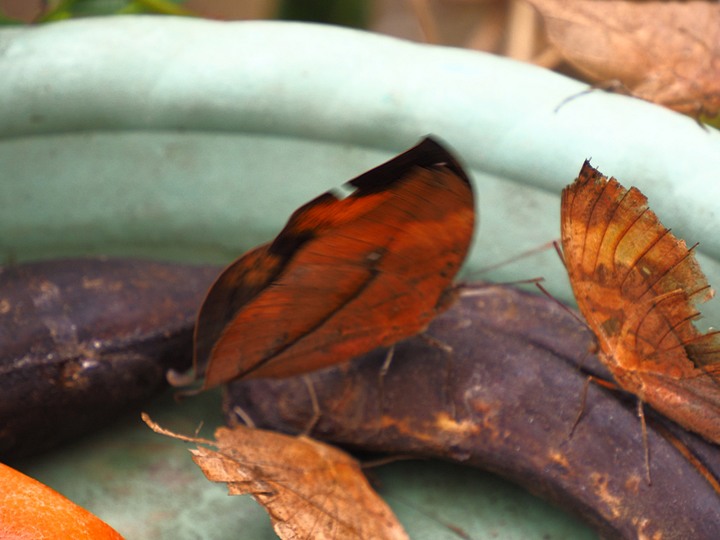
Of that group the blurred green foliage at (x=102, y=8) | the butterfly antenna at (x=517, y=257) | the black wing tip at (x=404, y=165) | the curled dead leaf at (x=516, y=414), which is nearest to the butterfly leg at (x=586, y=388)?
the curled dead leaf at (x=516, y=414)

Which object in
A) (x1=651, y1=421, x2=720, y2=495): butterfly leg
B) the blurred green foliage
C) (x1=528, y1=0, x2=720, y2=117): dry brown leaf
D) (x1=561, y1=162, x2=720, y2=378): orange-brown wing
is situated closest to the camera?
(x1=561, y1=162, x2=720, y2=378): orange-brown wing

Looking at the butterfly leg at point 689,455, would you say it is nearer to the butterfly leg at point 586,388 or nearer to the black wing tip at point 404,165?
the butterfly leg at point 586,388

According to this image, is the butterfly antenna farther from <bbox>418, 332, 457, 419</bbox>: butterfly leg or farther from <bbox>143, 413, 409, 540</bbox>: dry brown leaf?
<bbox>143, 413, 409, 540</bbox>: dry brown leaf

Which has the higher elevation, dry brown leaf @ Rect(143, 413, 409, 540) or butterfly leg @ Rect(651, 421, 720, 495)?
butterfly leg @ Rect(651, 421, 720, 495)

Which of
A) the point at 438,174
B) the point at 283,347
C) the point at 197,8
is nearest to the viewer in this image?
the point at 438,174

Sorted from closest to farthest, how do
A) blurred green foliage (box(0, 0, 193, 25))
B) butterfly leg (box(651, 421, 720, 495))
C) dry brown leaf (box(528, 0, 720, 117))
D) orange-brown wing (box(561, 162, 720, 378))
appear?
1. orange-brown wing (box(561, 162, 720, 378))
2. butterfly leg (box(651, 421, 720, 495))
3. dry brown leaf (box(528, 0, 720, 117))
4. blurred green foliage (box(0, 0, 193, 25))

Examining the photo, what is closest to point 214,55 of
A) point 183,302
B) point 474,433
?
point 183,302

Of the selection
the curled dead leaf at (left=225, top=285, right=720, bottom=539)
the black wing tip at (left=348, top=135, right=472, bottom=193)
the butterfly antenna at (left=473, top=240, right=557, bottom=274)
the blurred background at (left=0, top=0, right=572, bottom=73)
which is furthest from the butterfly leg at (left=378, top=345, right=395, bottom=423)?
the blurred background at (left=0, top=0, right=572, bottom=73)

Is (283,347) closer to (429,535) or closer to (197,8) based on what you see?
(429,535)
